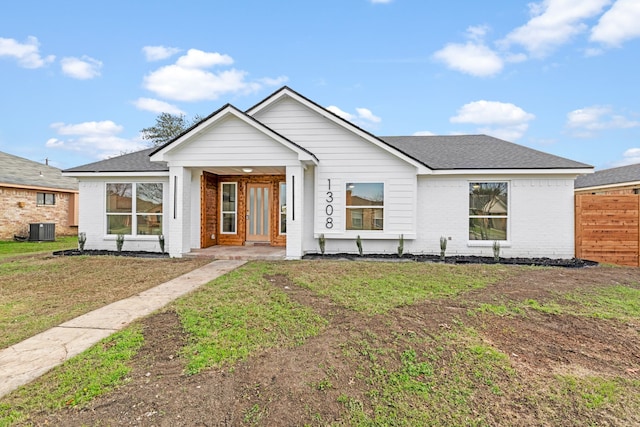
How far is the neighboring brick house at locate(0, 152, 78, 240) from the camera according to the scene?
17328 mm

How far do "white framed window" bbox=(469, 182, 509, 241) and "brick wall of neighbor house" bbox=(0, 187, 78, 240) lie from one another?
2230 cm

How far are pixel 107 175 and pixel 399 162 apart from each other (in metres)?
9.63

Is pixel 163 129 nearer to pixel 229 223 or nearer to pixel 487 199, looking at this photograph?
pixel 229 223

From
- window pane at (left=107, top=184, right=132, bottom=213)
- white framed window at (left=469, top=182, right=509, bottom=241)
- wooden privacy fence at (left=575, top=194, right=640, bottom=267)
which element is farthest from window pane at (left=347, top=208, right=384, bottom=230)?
window pane at (left=107, top=184, right=132, bottom=213)

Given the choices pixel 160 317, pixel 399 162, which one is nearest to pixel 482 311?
pixel 160 317

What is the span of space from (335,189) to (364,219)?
1.34 metres

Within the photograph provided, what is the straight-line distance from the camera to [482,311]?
196 inches

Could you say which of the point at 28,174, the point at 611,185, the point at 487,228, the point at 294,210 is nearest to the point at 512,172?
the point at 487,228

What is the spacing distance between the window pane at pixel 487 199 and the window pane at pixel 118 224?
1141cm

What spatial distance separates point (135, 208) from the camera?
11.0 metres

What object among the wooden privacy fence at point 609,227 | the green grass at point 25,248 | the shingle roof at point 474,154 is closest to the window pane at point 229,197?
the shingle roof at point 474,154

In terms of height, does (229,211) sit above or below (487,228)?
above

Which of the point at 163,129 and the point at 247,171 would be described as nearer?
the point at 247,171

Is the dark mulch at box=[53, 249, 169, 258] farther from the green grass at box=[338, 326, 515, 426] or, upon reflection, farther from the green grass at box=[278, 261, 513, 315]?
→ the green grass at box=[338, 326, 515, 426]
